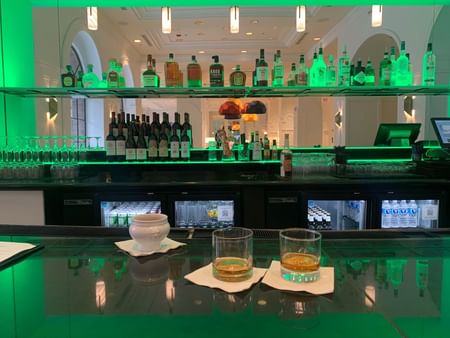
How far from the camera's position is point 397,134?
352cm

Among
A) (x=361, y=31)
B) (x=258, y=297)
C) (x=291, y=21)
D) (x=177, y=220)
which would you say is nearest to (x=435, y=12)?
(x=361, y=31)

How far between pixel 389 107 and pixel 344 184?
5.80 ft

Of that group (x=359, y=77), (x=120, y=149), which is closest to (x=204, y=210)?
(x=120, y=149)

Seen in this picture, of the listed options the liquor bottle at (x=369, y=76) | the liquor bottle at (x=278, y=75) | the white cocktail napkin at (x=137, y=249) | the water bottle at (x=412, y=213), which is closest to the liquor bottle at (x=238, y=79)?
the liquor bottle at (x=278, y=75)

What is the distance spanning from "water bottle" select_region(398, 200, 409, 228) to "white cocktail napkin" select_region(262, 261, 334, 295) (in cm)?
243

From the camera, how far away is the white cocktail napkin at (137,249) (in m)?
1.08

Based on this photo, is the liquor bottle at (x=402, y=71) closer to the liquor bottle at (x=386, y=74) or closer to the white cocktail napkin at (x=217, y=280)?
the liquor bottle at (x=386, y=74)

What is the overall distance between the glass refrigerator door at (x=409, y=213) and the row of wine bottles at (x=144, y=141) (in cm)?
177

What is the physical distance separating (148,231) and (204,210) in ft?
6.93

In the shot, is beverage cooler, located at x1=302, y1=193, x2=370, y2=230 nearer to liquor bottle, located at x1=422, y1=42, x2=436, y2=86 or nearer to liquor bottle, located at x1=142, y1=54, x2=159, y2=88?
liquor bottle, located at x1=422, y1=42, x2=436, y2=86

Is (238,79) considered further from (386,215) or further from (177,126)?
(386,215)

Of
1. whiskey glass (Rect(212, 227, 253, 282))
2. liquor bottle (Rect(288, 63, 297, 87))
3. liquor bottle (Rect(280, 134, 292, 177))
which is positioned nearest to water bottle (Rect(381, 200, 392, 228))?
liquor bottle (Rect(280, 134, 292, 177))

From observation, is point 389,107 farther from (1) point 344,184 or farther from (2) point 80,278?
(2) point 80,278

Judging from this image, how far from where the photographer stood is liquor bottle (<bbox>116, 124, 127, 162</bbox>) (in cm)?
339
